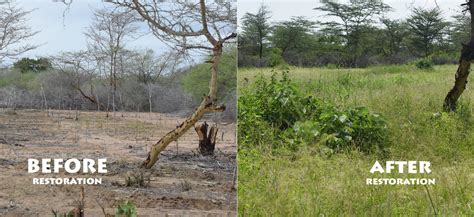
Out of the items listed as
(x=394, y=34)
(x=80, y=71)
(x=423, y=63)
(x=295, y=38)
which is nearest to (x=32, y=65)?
(x=80, y=71)

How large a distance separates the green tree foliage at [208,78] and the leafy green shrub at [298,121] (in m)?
0.31

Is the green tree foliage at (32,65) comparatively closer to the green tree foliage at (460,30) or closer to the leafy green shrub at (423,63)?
the leafy green shrub at (423,63)

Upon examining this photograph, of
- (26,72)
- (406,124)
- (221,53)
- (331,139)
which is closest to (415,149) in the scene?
(406,124)

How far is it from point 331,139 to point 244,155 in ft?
1.90

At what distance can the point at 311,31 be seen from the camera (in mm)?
5102

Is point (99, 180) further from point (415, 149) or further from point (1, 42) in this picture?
point (415, 149)

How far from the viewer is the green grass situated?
438 cm

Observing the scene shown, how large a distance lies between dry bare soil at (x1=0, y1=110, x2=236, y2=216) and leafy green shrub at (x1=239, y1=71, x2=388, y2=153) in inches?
15.6

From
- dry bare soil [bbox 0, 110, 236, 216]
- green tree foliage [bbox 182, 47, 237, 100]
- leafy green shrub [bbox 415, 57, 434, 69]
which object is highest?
leafy green shrub [bbox 415, 57, 434, 69]

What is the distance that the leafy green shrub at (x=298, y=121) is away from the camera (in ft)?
16.4

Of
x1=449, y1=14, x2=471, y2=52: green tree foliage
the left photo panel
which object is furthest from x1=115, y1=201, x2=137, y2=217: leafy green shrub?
x1=449, y1=14, x2=471, y2=52: green tree foliage

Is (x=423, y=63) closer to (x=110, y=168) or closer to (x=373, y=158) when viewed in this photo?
(x=373, y=158)

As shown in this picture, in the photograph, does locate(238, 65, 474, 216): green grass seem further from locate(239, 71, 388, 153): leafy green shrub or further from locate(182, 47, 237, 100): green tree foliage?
locate(182, 47, 237, 100): green tree foliage

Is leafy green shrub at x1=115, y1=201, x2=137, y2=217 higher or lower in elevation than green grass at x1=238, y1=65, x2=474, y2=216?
lower
